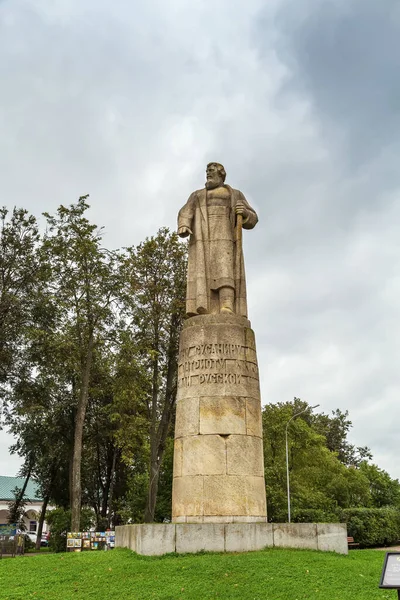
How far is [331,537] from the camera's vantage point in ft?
35.2

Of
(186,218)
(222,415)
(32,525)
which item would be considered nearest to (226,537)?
(222,415)

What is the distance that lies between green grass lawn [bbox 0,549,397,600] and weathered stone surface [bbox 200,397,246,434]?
249 cm

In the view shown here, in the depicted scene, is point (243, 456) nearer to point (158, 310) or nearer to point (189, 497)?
point (189, 497)

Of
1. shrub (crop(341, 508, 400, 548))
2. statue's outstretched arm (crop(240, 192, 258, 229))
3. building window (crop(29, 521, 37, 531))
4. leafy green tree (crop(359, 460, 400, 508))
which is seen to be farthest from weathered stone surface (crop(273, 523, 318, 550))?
building window (crop(29, 521, 37, 531))

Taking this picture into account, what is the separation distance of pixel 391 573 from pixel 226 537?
15.2 ft

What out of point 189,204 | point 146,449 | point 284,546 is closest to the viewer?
point 284,546

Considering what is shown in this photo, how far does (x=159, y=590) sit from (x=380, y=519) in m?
26.6

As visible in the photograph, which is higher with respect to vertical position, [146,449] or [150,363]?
[150,363]

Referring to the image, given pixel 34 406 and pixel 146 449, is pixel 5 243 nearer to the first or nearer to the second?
pixel 34 406

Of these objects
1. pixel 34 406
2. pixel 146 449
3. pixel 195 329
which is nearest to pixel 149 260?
pixel 34 406

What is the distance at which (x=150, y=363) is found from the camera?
25.1m

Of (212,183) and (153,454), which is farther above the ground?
(212,183)

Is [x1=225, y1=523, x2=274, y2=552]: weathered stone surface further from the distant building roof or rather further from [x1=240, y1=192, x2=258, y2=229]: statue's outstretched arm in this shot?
the distant building roof

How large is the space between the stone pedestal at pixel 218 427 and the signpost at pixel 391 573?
5.28m
